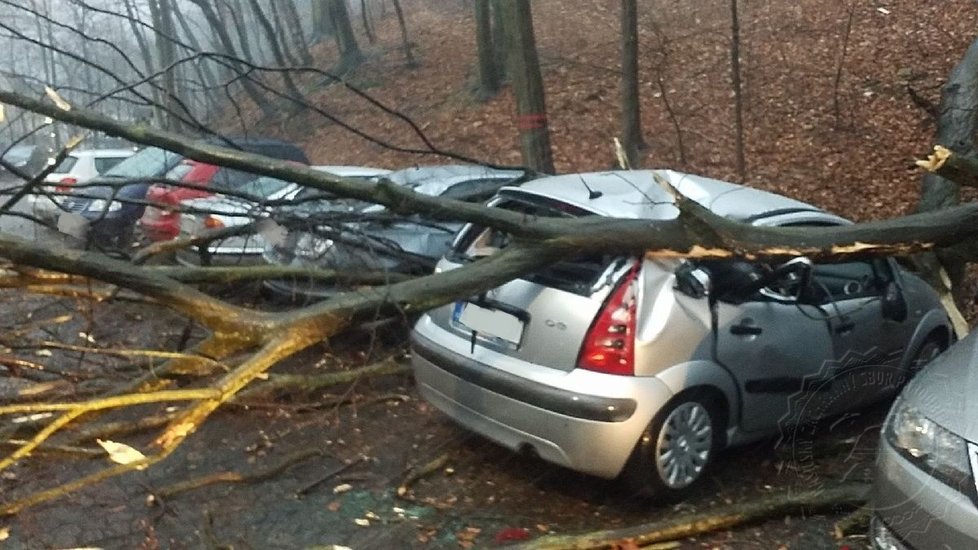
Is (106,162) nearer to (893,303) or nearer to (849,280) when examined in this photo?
(849,280)

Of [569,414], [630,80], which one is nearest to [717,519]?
[569,414]

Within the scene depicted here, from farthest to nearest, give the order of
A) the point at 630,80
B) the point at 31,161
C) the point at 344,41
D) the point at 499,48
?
the point at 344,41
the point at 499,48
the point at 31,161
the point at 630,80

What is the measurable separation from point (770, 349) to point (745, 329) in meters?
0.22

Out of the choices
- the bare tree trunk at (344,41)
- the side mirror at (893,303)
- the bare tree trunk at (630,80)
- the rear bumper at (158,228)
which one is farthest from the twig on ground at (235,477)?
the bare tree trunk at (344,41)

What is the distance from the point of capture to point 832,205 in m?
10.1

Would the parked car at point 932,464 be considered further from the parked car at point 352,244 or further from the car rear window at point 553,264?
the parked car at point 352,244

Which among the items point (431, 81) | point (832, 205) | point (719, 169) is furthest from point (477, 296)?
point (431, 81)

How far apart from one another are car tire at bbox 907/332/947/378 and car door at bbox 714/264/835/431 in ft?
3.29

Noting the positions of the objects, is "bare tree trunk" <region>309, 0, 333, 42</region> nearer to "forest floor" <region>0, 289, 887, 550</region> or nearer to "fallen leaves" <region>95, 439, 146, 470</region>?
"forest floor" <region>0, 289, 887, 550</region>

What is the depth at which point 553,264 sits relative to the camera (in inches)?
179

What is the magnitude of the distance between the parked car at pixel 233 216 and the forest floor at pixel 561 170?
2.25 ft

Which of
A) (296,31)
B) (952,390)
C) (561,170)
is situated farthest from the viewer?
(296,31)

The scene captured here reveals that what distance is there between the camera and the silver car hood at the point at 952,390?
127 inches

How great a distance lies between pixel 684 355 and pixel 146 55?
24830 millimetres
